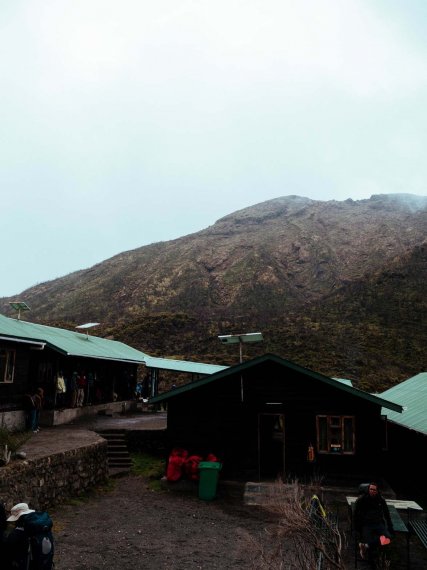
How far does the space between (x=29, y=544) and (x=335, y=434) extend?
11647mm

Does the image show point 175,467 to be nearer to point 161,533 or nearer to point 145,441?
point 161,533

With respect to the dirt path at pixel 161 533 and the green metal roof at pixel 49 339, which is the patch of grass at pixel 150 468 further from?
the green metal roof at pixel 49 339

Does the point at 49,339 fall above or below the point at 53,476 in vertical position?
above

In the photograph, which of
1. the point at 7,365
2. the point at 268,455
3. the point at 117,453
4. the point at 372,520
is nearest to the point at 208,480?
the point at 268,455

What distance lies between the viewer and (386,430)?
746 inches

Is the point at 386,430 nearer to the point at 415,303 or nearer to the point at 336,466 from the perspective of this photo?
the point at 336,466

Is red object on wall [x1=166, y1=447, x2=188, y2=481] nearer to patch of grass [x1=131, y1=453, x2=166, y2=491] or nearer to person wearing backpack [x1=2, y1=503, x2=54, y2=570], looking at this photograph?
patch of grass [x1=131, y1=453, x2=166, y2=491]

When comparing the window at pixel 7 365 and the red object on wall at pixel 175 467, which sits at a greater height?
the window at pixel 7 365

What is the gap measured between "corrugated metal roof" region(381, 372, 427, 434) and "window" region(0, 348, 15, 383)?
1450cm

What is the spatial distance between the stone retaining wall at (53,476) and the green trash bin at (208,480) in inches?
140

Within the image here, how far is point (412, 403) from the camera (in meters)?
16.8

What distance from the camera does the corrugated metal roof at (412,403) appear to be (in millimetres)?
13787

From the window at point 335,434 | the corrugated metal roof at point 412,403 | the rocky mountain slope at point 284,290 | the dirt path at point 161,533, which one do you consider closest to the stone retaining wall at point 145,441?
the dirt path at point 161,533

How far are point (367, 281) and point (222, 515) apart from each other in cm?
5579
